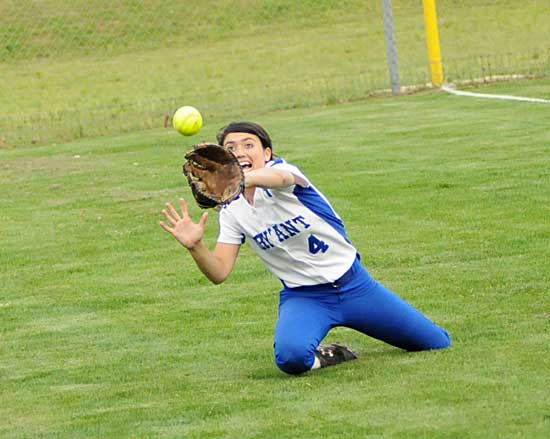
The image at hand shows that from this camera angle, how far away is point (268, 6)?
20.1 meters

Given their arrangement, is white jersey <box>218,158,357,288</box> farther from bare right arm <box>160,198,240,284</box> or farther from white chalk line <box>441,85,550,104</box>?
white chalk line <box>441,85,550,104</box>

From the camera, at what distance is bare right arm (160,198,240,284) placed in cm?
614

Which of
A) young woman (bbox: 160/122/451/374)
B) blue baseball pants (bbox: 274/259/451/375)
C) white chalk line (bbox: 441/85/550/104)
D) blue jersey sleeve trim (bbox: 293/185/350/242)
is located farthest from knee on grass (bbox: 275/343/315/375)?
white chalk line (bbox: 441/85/550/104)

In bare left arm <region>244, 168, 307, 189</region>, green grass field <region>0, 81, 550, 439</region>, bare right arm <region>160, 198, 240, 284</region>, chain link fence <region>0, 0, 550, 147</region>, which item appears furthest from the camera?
chain link fence <region>0, 0, 550, 147</region>

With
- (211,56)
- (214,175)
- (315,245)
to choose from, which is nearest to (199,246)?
(214,175)

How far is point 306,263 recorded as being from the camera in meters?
6.44

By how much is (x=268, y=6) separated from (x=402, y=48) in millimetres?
4252

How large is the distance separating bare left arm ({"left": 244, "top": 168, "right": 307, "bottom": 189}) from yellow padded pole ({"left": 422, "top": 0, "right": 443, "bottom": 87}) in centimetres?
1143

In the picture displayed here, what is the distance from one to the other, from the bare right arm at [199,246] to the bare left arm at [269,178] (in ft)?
0.93

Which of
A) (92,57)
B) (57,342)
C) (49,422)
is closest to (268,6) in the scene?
(92,57)

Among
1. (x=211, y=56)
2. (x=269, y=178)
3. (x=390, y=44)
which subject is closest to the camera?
(x=269, y=178)

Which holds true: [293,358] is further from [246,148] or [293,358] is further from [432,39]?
[432,39]

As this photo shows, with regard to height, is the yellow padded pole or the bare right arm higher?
the bare right arm

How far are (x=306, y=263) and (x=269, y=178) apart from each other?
22.9 inches
